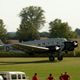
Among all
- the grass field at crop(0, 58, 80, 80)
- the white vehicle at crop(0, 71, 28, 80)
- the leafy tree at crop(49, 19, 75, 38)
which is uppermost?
the leafy tree at crop(49, 19, 75, 38)

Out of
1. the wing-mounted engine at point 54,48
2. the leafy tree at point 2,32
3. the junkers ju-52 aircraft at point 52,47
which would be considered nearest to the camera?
the wing-mounted engine at point 54,48

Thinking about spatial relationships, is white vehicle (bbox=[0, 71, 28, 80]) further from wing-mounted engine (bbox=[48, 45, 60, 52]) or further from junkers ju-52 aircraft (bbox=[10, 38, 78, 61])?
junkers ju-52 aircraft (bbox=[10, 38, 78, 61])

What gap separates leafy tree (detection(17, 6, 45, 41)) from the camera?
16400cm

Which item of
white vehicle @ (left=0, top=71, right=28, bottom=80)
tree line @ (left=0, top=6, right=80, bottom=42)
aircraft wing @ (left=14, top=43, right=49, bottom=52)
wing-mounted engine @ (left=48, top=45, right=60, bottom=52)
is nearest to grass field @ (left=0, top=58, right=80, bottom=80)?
wing-mounted engine @ (left=48, top=45, right=60, bottom=52)

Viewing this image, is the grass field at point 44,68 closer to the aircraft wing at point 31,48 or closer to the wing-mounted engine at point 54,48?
the wing-mounted engine at point 54,48

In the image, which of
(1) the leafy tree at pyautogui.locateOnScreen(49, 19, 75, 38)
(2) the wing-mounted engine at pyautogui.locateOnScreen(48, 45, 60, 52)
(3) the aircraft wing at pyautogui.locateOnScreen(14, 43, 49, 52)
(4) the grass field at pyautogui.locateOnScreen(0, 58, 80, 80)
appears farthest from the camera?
(1) the leafy tree at pyautogui.locateOnScreen(49, 19, 75, 38)

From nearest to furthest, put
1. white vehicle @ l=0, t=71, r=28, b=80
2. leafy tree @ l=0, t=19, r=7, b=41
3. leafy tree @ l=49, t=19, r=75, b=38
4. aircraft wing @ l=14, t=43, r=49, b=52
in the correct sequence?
white vehicle @ l=0, t=71, r=28, b=80
aircraft wing @ l=14, t=43, r=49, b=52
leafy tree @ l=49, t=19, r=75, b=38
leafy tree @ l=0, t=19, r=7, b=41

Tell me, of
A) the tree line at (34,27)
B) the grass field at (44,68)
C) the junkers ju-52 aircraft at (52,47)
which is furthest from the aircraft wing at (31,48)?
the tree line at (34,27)

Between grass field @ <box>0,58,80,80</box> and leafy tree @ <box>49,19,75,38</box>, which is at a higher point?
leafy tree @ <box>49,19,75,38</box>

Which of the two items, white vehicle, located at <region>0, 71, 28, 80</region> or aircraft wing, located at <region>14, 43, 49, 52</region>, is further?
aircraft wing, located at <region>14, 43, 49, 52</region>

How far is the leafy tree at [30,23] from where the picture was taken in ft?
538

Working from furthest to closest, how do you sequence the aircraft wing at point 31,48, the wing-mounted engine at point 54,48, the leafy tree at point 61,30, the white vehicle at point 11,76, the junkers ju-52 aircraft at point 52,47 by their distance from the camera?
1. the leafy tree at point 61,30
2. the aircraft wing at point 31,48
3. the junkers ju-52 aircraft at point 52,47
4. the wing-mounted engine at point 54,48
5. the white vehicle at point 11,76

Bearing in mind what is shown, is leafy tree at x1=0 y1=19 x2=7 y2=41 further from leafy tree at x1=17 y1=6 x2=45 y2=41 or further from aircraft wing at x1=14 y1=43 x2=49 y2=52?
aircraft wing at x1=14 y1=43 x2=49 y2=52

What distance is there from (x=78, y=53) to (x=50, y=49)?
24216 millimetres
